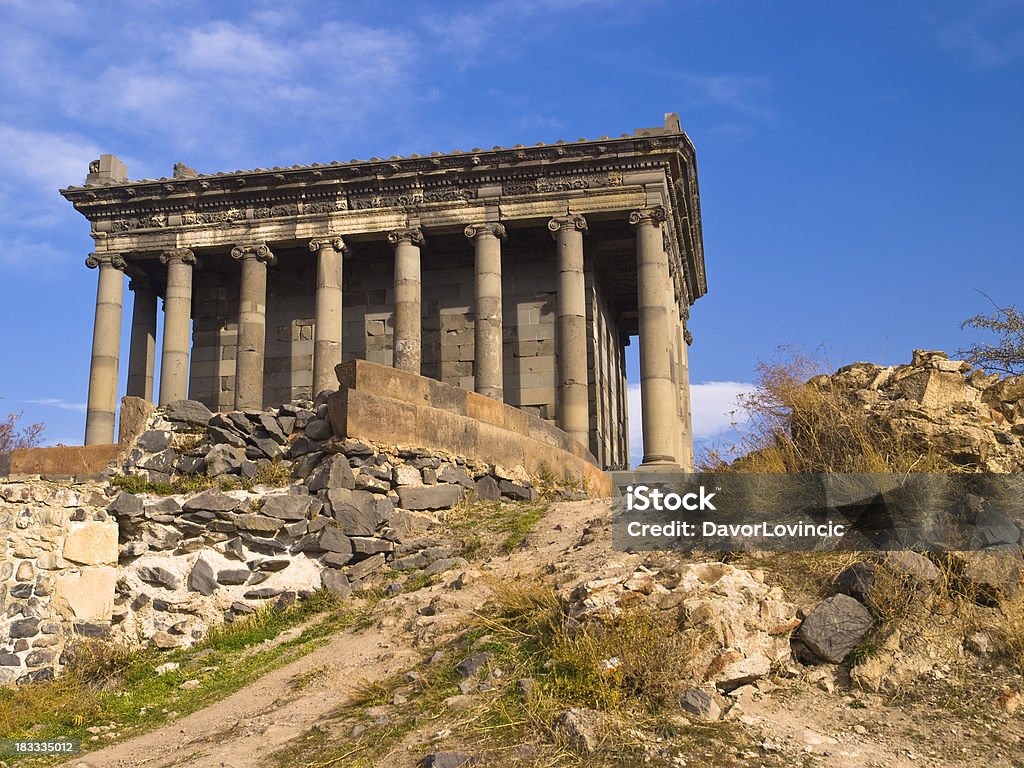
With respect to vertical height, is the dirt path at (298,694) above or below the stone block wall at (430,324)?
below

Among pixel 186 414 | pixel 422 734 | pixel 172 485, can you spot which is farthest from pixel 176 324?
pixel 422 734

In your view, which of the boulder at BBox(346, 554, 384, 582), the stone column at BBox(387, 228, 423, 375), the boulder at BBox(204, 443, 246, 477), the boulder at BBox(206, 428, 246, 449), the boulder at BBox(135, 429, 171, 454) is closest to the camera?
the boulder at BBox(346, 554, 384, 582)

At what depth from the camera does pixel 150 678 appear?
9664mm

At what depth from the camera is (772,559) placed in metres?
8.37

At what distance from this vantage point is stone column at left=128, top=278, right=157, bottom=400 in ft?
98.2

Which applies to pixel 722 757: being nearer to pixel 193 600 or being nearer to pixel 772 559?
pixel 772 559

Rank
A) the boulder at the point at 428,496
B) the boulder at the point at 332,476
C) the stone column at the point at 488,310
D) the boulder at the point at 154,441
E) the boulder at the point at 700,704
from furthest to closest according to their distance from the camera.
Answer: the stone column at the point at 488,310, the boulder at the point at 428,496, the boulder at the point at 154,441, the boulder at the point at 332,476, the boulder at the point at 700,704

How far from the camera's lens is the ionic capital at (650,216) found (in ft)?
85.7

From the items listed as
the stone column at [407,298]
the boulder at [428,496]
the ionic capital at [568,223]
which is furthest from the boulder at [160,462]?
the ionic capital at [568,223]

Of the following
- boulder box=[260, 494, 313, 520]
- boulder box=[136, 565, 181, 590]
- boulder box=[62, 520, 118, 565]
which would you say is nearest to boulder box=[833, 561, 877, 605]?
boulder box=[260, 494, 313, 520]

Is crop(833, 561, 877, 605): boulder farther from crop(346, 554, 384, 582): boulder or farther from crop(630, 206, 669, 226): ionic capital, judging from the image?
crop(630, 206, 669, 226): ionic capital

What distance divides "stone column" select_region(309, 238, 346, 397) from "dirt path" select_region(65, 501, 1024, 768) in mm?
16532

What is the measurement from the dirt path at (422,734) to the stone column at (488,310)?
48.1ft

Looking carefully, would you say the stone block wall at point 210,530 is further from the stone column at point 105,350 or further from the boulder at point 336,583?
the stone column at point 105,350
